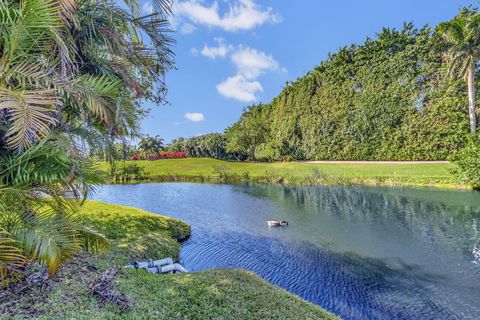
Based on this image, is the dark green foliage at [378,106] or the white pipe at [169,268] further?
the dark green foliage at [378,106]

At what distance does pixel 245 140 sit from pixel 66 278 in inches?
1990

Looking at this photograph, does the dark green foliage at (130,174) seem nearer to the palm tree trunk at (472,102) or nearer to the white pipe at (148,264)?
the white pipe at (148,264)

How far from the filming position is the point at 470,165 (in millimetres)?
22266

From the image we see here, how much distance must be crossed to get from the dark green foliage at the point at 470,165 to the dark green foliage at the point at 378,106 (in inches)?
333

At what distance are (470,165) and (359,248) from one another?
16.5m

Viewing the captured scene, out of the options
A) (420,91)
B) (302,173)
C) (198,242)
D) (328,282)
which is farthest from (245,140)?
(328,282)

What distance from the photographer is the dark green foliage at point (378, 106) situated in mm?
31484

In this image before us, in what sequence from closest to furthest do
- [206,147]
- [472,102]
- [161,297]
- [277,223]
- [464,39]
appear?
1. [161,297]
2. [277,223]
3. [464,39]
4. [472,102]
5. [206,147]

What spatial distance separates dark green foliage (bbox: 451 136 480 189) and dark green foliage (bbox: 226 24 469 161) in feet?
27.8

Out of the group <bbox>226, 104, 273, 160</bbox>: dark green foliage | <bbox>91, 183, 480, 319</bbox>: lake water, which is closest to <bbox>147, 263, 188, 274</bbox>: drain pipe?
Answer: <bbox>91, 183, 480, 319</bbox>: lake water

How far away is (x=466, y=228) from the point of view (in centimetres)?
1364

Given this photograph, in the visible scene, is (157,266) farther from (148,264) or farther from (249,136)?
(249,136)

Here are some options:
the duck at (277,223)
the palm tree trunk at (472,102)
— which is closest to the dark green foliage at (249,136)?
the palm tree trunk at (472,102)

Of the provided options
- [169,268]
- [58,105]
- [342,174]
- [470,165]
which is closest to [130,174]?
[342,174]
